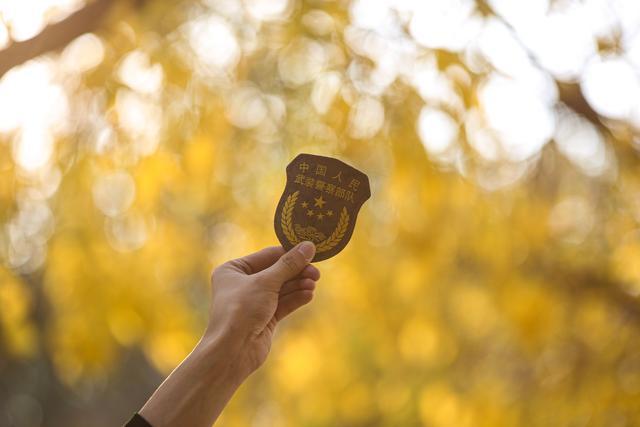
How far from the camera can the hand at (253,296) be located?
0.77 m

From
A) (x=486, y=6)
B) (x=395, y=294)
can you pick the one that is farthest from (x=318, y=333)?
(x=486, y=6)

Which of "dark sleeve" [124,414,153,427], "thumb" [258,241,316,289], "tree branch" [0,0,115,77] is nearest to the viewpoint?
"dark sleeve" [124,414,153,427]

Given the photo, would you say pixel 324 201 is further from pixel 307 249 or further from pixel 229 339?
pixel 229 339

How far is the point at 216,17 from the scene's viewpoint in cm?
163

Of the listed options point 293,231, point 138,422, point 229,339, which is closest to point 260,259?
point 293,231

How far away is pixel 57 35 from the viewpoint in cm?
122

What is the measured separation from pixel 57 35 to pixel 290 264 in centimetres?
70

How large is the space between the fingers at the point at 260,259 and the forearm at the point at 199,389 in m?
0.15

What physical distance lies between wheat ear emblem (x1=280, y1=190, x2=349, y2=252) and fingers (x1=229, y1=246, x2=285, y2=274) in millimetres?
24

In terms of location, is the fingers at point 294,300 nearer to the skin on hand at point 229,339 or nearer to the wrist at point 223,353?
the skin on hand at point 229,339

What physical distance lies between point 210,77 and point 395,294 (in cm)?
84

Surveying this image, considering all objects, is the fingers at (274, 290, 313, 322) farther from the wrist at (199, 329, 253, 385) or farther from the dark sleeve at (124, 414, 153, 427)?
the dark sleeve at (124, 414, 153, 427)

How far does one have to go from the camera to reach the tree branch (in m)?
1.18

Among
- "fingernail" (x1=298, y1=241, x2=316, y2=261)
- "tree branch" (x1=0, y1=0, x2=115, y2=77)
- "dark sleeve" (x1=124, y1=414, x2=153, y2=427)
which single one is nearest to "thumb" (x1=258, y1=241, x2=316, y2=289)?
"fingernail" (x1=298, y1=241, x2=316, y2=261)
